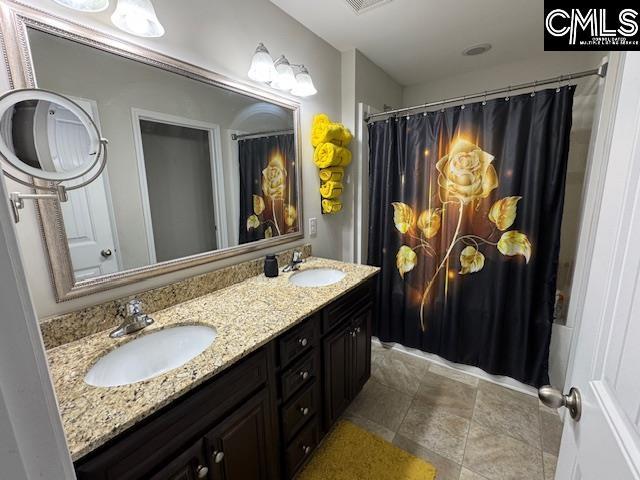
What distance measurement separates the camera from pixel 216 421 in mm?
848

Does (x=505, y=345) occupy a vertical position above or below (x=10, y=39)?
below

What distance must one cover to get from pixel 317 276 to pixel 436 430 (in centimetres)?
111

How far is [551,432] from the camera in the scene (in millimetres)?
1551

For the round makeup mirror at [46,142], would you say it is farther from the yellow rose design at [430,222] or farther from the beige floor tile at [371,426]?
the yellow rose design at [430,222]

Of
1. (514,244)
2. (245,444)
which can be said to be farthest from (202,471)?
(514,244)

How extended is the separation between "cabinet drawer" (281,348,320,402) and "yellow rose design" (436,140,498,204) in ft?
4.60

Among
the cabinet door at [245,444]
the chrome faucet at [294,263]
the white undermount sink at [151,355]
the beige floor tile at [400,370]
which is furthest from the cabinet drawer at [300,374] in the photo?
the beige floor tile at [400,370]

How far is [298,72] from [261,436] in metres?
1.77

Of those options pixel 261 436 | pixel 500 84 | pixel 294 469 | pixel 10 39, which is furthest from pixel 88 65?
pixel 500 84

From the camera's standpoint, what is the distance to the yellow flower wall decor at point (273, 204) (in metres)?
1.65

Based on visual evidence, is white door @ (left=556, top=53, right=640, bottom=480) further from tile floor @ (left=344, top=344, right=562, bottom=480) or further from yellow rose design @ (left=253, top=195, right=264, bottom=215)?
yellow rose design @ (left=253, top=195, right=264, bottom=215)

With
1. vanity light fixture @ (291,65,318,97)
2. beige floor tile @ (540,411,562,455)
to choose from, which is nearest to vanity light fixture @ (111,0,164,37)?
vanity light fixture @ (291,65,318,97)

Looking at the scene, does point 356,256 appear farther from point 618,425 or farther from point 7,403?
point 7,403

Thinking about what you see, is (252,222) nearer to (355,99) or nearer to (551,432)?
(355,99)
